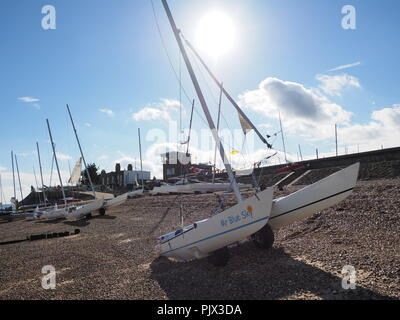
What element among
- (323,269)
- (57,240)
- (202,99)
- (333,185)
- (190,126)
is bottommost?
(57,240)

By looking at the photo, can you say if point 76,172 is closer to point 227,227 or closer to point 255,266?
point 227,227

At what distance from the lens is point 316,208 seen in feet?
29.8

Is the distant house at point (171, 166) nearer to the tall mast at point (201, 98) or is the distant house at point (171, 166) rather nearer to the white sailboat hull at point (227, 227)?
the tall mast at point (201, 98)

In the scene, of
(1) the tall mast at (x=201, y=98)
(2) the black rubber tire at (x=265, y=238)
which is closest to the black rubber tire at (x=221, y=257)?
(2) the black rubber tire at (x=265, y=238)

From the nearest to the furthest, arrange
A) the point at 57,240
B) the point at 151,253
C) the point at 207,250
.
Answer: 1. the point at 207,250
2. the point at 151,253
3. the point at 57,240

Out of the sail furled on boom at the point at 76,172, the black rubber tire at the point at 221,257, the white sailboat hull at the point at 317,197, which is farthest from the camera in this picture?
the sail furled on boom at the point at 76,172

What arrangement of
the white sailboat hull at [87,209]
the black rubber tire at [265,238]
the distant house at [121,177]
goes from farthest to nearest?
the distant house at [121,177] → the white sailboat hull at [87,209] → the black rubber tire at [265,238]

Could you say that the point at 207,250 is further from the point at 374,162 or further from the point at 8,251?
the point at 374,162

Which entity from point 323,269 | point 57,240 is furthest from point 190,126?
point 323,269

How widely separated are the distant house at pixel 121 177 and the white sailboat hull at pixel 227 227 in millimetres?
68719

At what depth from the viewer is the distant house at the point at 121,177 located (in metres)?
81.3

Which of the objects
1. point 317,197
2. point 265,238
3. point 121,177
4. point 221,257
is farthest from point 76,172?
point 121,177

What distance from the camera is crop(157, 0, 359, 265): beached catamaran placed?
305 inches

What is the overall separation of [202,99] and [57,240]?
11.6 metres
